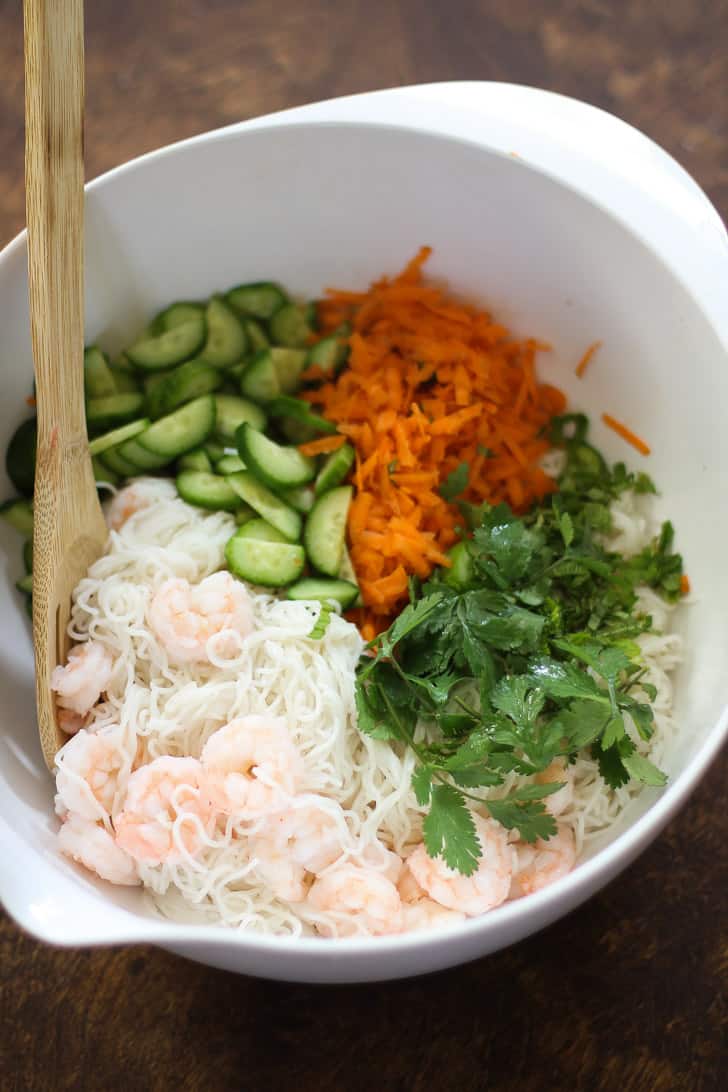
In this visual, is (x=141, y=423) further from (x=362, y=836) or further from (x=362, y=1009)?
(x=362, y=1009)

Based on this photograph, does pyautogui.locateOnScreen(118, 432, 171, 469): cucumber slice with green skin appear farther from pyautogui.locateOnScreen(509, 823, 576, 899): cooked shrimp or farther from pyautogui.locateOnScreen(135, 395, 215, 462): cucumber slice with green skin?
pyautogui.locateOnScreen(509, 823, 576, 899): cooked shrimp

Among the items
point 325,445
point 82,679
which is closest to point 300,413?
point 325,445

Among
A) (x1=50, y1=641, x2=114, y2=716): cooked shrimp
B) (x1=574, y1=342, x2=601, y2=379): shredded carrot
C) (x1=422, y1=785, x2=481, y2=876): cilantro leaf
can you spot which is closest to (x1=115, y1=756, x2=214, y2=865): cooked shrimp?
(x1=50, y1=641, x2=114, y2=716): cooked shrimp

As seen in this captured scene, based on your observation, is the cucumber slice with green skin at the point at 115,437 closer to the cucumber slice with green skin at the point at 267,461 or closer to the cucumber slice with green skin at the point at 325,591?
the cucumber slice with green skin at the point at 267,461

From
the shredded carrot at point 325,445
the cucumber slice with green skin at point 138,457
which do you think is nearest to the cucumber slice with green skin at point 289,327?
the shredded carrot at point 325,445

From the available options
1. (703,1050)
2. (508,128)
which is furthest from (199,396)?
(703,1050)

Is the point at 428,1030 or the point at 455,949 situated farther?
the point at 428,1030

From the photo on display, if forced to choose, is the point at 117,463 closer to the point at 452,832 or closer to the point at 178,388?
the point at 178,388
